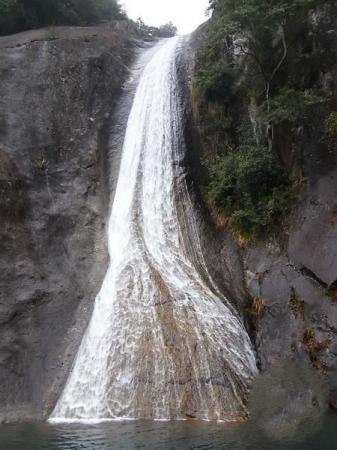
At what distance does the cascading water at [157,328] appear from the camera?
11711 millimetres

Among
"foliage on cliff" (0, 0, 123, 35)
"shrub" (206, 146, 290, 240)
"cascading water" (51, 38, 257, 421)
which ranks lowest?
"cascading water" (51, 38, 257, 421)

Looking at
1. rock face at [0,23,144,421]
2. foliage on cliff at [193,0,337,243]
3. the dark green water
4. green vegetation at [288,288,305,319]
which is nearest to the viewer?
the dark green water

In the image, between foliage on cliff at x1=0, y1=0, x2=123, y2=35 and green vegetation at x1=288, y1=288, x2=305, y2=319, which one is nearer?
green vegetation at x1=288, y1=288, x2=305, y2=319

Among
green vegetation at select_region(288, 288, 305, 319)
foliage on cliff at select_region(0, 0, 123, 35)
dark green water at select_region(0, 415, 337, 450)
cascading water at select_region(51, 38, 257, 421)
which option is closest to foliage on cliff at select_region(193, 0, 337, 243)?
cascading water at select_region(51, 38, 257, 421)

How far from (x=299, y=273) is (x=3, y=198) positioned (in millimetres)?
9555

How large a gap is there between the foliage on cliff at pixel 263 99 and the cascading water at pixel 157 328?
167 centimetres

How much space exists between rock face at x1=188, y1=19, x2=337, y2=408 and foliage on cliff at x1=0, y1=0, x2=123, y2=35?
1763 cm

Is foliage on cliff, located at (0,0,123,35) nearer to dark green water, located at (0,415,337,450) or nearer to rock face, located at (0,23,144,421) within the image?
→ rock face, located at (0,23,144,421)

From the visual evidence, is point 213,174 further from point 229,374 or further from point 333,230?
point 229,374

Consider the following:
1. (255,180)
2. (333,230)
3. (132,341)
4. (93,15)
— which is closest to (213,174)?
(255,180)

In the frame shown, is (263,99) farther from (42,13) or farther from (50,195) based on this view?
(42,13)

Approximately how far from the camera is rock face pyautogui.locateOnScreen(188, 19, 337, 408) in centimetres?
1206

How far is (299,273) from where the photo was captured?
13.3 meters

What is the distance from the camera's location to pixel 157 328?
13008 mm
